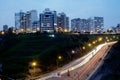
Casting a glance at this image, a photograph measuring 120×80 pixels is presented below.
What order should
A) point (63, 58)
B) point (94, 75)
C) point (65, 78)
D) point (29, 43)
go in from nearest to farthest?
point (65, 78) → point (94, 75) → point (63, 58) → point (29, 43)

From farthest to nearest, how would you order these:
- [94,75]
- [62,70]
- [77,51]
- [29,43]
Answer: [29,43], [77,51], [62,70], [94,75]

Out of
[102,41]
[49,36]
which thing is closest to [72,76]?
[49,36]

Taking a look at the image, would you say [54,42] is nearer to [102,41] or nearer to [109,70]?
[109,70]

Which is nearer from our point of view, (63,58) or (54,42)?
(63,58)

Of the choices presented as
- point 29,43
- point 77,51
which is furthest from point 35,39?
point 77,51

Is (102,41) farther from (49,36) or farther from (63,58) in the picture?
(63,58)

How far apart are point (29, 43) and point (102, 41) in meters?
57.3

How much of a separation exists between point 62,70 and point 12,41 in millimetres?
46198

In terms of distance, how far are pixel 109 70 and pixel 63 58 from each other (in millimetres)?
16039

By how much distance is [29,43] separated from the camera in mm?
117438

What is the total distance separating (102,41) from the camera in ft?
543

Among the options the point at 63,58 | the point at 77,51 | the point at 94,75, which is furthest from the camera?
the point at 77,51

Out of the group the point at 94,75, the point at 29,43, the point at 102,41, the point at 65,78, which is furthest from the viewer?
the point at 102,41

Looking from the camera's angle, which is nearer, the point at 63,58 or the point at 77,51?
the point at 63,58
